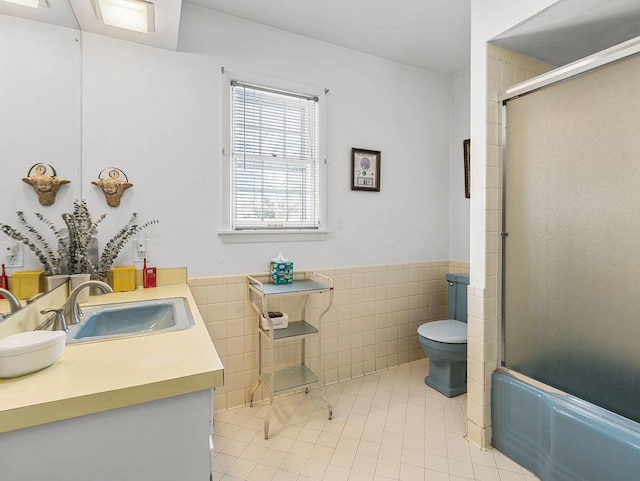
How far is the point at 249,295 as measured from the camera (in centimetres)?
225

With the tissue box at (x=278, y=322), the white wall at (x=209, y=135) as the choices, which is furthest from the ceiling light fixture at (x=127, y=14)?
the tissue box at (x=278, y=322)

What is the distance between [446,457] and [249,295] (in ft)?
4.83

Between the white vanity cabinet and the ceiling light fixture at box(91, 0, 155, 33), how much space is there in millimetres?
1542

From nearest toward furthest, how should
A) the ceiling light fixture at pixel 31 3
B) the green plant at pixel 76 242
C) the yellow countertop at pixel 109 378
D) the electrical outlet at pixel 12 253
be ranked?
the yellow countertop at pixel 109 378
the ceiling light fixture at pixel 31 3
the electrical outlet at pixel 12 253
the green plant at pixel 76 242

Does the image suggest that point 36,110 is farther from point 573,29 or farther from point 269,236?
point 573,29

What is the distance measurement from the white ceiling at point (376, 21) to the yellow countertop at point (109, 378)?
2058 millimetres

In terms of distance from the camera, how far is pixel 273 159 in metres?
2.33

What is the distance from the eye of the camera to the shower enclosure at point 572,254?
1.37 meters

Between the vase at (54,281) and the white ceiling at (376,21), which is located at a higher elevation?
the white ceiling at (376,21)

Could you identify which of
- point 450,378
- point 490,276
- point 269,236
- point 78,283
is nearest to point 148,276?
point 78,283

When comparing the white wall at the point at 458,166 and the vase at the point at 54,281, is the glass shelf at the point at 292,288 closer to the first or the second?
the vase at the point at 54,281

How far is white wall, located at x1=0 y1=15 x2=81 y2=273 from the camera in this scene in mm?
1015

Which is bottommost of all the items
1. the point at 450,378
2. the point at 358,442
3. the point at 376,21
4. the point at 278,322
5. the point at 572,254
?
the point at 358,442

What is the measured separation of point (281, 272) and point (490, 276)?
4.14 feet
